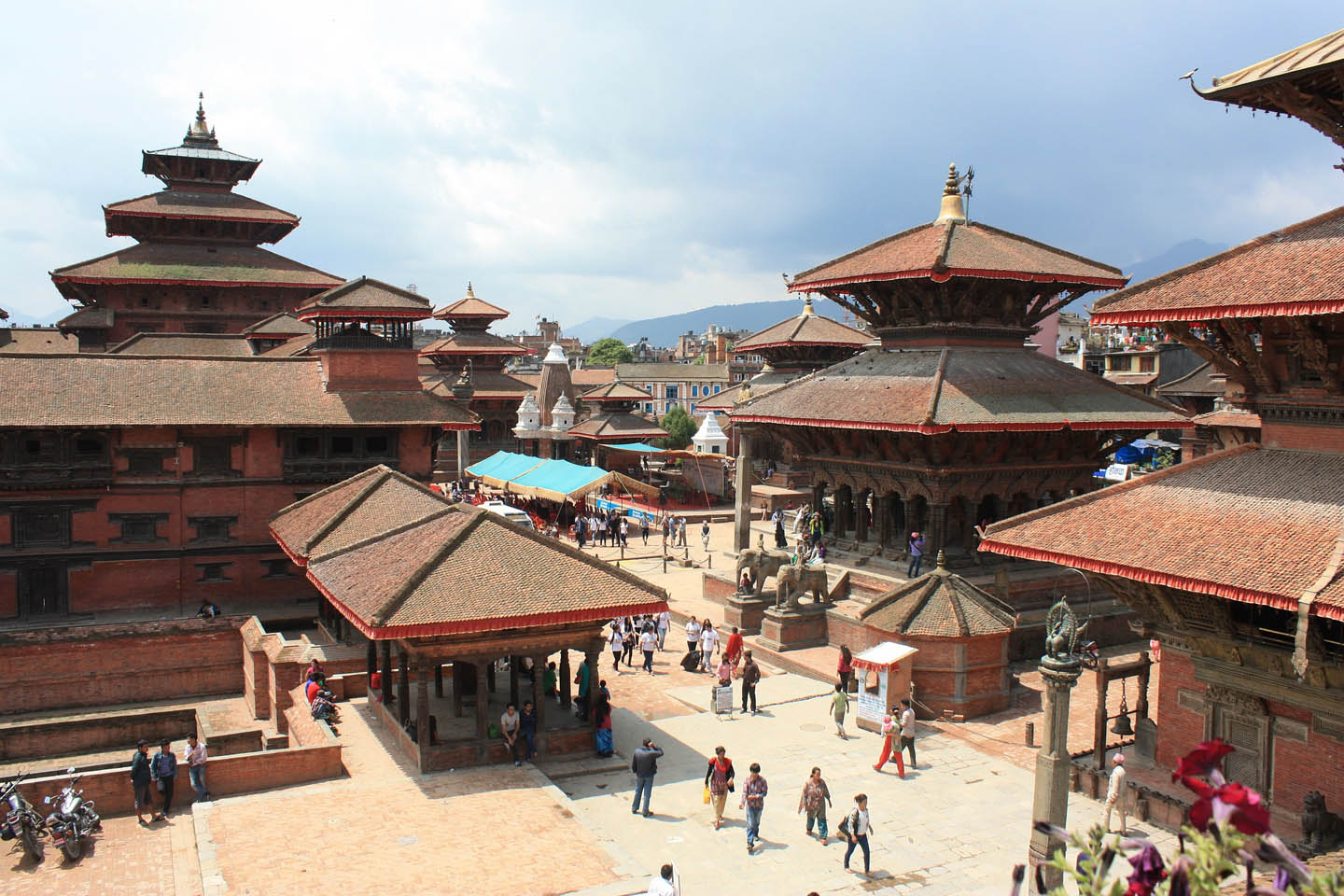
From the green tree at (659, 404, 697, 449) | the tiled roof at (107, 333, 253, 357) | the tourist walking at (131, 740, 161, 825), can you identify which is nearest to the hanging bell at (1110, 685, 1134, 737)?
the tourist walking at (131, 740, 161, 825)

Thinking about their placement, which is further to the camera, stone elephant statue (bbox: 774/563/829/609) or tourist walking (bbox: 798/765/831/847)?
stone elephant statue (bbox: 774/563/829/609)

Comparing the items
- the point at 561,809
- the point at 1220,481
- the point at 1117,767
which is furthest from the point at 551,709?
the point at 1220,481

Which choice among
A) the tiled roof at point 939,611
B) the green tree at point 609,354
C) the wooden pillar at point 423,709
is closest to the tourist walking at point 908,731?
the tiled roof at point 939,611

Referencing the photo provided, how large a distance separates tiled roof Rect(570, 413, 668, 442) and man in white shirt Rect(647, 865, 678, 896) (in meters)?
44.5

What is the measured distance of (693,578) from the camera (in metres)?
34.0

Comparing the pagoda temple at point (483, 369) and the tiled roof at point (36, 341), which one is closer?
the tiled roof at point (36, 341)

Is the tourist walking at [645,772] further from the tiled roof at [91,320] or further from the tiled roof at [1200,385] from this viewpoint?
the tiled roof at [1200,385]

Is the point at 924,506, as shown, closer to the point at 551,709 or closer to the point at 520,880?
the point at 551,709

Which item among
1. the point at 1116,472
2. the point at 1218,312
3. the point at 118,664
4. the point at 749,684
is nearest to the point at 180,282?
the point at 118,664

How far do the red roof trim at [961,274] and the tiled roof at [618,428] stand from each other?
26609 millimetres

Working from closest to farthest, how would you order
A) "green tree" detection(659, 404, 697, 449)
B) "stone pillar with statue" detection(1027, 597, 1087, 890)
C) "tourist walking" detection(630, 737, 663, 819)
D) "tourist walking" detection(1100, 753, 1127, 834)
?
"stone pillar with statue" detection(1027, 597, 1087, 890), "tourist walking" detection(1100, 753, 1127, 834), "tourist walking" detection(630, 737, 663, 819), "green tree" detection(659, 404, 697, 449)

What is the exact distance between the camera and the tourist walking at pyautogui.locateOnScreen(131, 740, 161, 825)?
1664 cm

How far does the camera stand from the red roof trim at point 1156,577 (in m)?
11.8

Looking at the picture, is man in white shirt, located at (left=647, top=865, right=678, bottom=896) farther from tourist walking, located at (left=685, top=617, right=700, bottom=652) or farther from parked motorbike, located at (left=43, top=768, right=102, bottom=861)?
tourist walking, located at (left=685, top=617, right=700, bottom=652)
